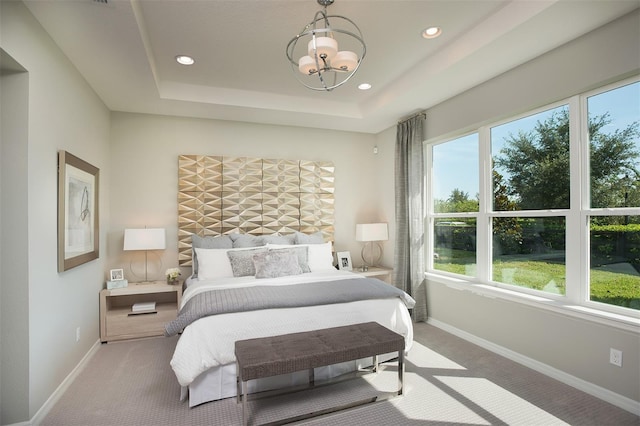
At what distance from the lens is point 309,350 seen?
89.4 inches

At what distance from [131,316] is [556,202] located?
428 centimetres

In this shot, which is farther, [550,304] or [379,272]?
[379,272]

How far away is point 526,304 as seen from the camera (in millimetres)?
2998

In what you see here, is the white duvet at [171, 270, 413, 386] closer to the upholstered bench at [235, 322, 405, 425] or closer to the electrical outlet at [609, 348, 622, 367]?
the upholstered bench at [235, 322, 405, 425]

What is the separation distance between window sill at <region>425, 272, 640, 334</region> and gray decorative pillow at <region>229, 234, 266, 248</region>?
7.36ft

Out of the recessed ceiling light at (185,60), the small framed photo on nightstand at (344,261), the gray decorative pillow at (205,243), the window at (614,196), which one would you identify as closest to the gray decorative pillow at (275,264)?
the gray decorative pillow at (205,243)

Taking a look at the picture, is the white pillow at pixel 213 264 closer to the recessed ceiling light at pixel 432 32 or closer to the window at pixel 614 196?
the recessed ceiling light at pixel 432 32

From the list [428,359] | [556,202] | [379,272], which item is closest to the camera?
[556,202]

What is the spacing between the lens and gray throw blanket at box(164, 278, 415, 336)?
Answer: 8.29ft

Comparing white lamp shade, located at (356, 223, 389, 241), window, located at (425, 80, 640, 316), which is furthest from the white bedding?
white lamp shade, located at (356, 223, 389, 241)

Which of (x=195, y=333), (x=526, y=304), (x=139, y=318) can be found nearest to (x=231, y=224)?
(x=139, y=318)

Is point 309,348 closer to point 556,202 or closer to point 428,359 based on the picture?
point 428,359

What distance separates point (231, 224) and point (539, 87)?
363 centimetres

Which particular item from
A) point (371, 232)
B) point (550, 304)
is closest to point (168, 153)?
point (371, 232)
